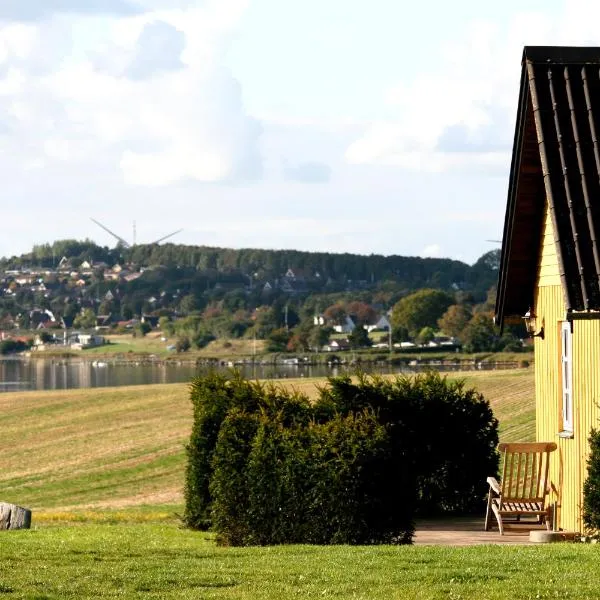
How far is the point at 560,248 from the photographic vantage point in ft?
50.8

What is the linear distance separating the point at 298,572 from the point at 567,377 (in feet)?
22.1

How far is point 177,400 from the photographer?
67.2 m

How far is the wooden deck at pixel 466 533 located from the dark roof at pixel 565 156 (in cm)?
407

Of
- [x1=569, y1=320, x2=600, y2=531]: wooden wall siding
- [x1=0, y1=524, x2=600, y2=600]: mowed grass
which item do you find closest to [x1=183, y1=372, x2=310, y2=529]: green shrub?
Answer: [x1=569, y1=320, x2=600, y2=531]: wooden wall siding

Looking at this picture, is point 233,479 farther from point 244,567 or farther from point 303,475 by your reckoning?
point 244,567

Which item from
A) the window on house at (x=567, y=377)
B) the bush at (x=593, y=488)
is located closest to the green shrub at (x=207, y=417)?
the window on house at (x=567, y=377)

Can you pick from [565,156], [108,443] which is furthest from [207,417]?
[108,443]

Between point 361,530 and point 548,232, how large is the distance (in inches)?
199

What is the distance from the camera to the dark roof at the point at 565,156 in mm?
15508

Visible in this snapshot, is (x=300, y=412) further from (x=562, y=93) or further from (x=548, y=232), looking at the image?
(x=562, y=93)

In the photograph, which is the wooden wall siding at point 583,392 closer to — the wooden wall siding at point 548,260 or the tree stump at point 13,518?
the wooden wall siding at point 548,260

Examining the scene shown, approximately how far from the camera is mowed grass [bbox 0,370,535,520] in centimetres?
3447

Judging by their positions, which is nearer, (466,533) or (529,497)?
(529,497)

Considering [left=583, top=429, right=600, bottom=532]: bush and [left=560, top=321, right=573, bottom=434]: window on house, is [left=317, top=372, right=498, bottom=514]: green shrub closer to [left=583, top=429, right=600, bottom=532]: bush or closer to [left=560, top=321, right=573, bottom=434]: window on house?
[left=560, top=321, right=573, bottom=434]: window on house
